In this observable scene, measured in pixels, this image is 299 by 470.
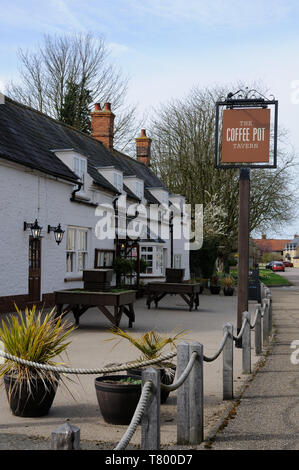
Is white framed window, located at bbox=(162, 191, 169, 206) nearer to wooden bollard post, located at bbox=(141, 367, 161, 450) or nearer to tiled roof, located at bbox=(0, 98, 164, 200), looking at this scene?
tiled roof, located at bbox=(0, 98, 164, 200)

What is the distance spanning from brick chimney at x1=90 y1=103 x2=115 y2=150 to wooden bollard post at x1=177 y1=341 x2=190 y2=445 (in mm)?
27535

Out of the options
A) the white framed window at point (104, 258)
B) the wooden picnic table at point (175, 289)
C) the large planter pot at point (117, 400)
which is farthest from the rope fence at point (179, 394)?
the white framed window at point (104, 258)

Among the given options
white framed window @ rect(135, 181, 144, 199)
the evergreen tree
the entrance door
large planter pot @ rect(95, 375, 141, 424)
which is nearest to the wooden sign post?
large planter pot @ rect(95, 375, 141, 424)

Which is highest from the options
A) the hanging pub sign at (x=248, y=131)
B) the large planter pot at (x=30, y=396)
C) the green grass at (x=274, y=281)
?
the hanging pub sign at (x=248, y=131)

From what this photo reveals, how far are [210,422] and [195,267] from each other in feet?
106

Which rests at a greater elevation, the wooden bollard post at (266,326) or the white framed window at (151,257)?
the white framed window at (151,257)

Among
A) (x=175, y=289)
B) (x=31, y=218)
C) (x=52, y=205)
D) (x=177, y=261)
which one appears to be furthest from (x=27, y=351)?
(x=177, y=261)

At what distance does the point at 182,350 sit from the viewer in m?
5.62

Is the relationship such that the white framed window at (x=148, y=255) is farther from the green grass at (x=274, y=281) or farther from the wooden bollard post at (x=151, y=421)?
the wooden bollard post at (x=151, y=421)

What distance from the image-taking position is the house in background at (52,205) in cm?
1652

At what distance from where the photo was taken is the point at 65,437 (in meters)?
3.27

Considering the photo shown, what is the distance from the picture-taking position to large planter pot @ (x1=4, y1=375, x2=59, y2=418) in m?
6.21

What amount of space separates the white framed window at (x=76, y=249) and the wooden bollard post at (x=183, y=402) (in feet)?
50.9
